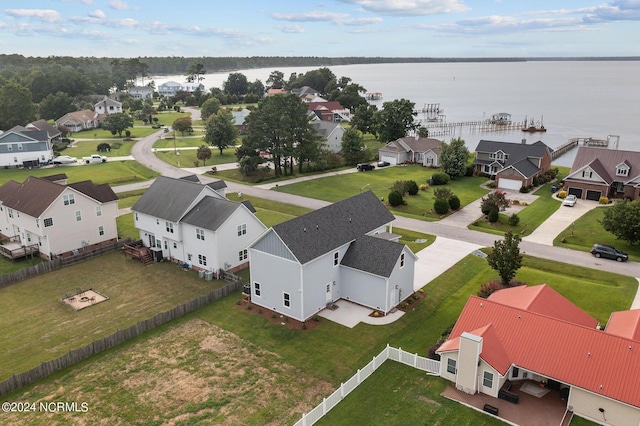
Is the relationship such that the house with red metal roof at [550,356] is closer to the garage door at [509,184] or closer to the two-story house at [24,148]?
the garage door at [509,184]

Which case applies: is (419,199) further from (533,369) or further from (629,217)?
(533,369)

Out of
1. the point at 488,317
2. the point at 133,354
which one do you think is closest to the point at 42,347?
the point at 133,354

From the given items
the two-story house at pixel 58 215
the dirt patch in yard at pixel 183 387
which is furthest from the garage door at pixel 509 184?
the two-story house at pixel 58 215

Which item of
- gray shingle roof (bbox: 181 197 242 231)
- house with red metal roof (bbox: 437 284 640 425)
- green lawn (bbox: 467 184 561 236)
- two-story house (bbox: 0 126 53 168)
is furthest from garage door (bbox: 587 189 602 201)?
two-story house (bbox: 0 126 53 168)

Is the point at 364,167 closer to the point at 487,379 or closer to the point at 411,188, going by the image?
the point at 411,188

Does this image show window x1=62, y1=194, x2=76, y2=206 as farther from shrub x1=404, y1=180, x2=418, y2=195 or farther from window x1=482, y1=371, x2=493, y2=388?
shrub x1=404, y1=180, x2=418, y2=195

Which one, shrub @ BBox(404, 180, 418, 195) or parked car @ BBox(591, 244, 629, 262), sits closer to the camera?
parked car @ BBox(591, 244, 629, 262)
